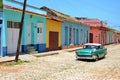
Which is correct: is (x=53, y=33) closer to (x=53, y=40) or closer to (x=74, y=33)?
(x=53, y=40)

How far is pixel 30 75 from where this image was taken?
51.0ft

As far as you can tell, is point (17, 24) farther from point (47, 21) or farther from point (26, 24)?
point (47, 21)

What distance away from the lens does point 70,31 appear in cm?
4641

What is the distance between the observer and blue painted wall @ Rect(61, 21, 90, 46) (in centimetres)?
4297

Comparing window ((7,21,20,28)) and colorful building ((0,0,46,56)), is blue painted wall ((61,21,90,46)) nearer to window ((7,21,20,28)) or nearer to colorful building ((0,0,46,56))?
colorful building ((0,0,46,56))

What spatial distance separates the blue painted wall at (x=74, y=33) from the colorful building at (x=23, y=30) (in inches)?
373

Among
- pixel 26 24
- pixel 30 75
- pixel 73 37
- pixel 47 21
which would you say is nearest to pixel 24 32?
pixel 26 24

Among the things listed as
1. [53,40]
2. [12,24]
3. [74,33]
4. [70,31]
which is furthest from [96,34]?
[12,24]

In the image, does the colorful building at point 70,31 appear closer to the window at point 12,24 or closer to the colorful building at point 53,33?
the colorful building at point 53,33

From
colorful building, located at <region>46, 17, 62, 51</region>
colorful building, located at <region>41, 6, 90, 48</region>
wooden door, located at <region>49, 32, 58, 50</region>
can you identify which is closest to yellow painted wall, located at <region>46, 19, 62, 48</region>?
colorful building, located at <region>46, 17, 62, 51</region>

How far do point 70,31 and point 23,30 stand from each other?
732 inches

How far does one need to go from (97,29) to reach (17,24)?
133ft

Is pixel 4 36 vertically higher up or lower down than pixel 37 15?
lower down

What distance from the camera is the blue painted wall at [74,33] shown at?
141ft
